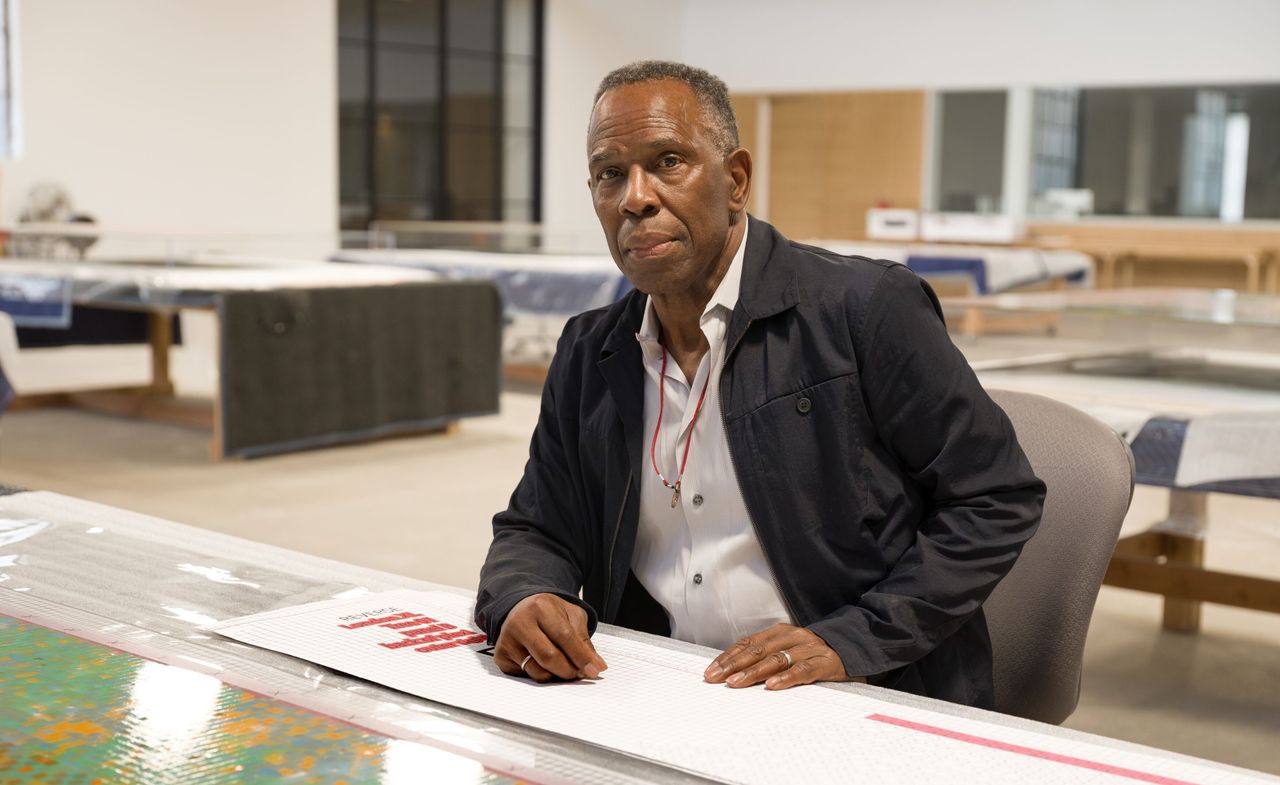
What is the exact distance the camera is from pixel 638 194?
4.21 feet

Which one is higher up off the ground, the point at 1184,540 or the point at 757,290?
the point at 757,290

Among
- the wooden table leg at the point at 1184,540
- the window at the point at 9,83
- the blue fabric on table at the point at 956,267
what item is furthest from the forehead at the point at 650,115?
the window at the point at 9,83

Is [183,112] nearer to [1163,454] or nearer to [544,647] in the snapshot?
[1163,454]

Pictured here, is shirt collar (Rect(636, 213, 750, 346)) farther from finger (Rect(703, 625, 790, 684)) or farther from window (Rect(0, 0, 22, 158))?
window (Rect(0, 0, 22, 158))

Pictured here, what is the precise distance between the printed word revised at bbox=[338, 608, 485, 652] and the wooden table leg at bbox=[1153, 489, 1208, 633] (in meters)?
1.98

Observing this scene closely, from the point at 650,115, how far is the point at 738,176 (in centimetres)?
13

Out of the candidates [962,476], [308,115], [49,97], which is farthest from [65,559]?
[308,115]

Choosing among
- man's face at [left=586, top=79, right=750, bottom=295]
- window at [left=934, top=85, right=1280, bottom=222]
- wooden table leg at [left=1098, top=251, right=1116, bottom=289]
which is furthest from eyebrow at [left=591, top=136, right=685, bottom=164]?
window at [left=934, top=85, right=1280, bottom=222]

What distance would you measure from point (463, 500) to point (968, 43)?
933 cm

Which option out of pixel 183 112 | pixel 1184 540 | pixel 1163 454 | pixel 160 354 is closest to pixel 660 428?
pixel 1163 454

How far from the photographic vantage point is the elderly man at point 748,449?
4.21 feet

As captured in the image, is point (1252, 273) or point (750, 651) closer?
point (750, 651)

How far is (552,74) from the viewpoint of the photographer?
13500 mm

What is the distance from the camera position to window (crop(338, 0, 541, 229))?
1212 cm
